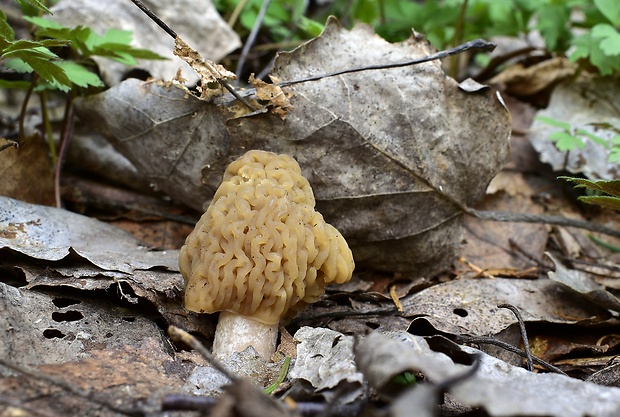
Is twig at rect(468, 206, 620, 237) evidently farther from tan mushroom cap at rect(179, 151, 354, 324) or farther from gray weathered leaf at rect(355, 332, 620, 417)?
gray weathered leaf at rect(355, 332, 620, 417)

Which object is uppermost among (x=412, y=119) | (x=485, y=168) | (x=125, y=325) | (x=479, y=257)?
(x=412, y=119)

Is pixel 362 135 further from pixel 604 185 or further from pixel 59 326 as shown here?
pixel 59 326

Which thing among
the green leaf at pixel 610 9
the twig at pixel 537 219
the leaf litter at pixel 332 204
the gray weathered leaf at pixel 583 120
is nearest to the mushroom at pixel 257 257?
the leaf litter at pixel 332 204

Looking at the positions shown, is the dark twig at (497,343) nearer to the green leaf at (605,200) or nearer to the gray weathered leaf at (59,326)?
the green leaf at (605,200)

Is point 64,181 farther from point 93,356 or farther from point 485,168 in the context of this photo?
point 485,168

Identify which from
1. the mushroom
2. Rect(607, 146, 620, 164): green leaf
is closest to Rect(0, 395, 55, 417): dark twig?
the mushroom

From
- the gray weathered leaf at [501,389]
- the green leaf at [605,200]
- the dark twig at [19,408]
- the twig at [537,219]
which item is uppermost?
the green leaf at [605,200]

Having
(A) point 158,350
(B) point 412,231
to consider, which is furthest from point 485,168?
(A) point 158,350
